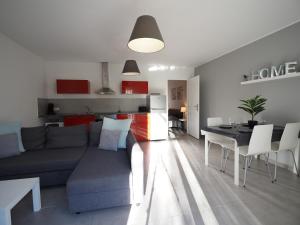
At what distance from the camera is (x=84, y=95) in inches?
206

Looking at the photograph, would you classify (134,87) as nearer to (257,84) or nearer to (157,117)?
(157,117)

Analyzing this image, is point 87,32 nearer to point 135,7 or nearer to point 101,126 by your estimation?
point 135,7

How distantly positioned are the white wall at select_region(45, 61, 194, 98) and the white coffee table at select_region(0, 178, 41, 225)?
3.80m

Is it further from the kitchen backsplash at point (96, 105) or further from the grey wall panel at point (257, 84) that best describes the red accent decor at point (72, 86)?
the grey wall panel at point (257, 84)

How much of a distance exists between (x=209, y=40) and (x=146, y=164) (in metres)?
2.92

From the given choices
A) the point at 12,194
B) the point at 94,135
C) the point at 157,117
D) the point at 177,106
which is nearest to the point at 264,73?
the point at 157,117

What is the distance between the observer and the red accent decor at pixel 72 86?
4.77m

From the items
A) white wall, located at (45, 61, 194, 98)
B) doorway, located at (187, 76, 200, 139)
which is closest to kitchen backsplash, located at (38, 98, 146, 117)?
white wall, located at (45, 61, 194, 98)

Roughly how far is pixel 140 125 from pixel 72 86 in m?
2.39

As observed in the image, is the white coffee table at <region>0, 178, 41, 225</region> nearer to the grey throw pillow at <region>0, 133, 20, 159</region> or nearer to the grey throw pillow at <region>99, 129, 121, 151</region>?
the grey throw pillow at <region>0, 133, 20, 159</region>

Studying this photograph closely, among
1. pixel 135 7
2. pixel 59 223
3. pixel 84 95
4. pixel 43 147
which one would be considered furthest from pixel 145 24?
pixel 84 95

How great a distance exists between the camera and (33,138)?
2764mm

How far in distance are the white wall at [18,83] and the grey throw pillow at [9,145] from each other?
0.82m

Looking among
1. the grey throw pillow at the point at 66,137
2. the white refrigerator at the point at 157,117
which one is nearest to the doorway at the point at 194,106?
the white refrigerator at the point at 157,117
